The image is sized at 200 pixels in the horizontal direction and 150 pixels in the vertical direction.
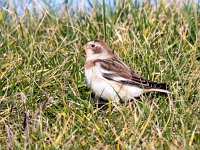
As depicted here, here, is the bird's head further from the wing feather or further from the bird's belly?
the bird's belly

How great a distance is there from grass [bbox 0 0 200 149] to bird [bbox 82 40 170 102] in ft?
0.42

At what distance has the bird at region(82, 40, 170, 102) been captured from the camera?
21.1ft

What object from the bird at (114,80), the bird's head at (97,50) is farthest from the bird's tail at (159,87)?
the bird's head at (97,50)

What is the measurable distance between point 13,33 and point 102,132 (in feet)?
8.93

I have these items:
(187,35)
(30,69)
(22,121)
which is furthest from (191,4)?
(22,121)

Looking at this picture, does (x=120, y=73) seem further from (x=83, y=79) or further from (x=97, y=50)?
(x=97, y=50)

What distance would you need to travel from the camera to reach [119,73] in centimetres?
671

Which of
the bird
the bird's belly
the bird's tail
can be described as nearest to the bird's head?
the bird

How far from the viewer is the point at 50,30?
7.91 metres

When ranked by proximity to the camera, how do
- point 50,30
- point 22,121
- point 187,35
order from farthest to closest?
1. point 50,30
2. point 187,35
3. point 22,121

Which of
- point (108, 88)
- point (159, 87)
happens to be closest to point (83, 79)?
point (108, 88)

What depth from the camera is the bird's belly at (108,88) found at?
6504 millimetres

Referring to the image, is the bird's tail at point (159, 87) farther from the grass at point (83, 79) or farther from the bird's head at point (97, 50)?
the bird's head at point (97, 50)

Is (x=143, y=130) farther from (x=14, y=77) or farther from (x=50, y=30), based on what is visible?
(x=50, y=30)
